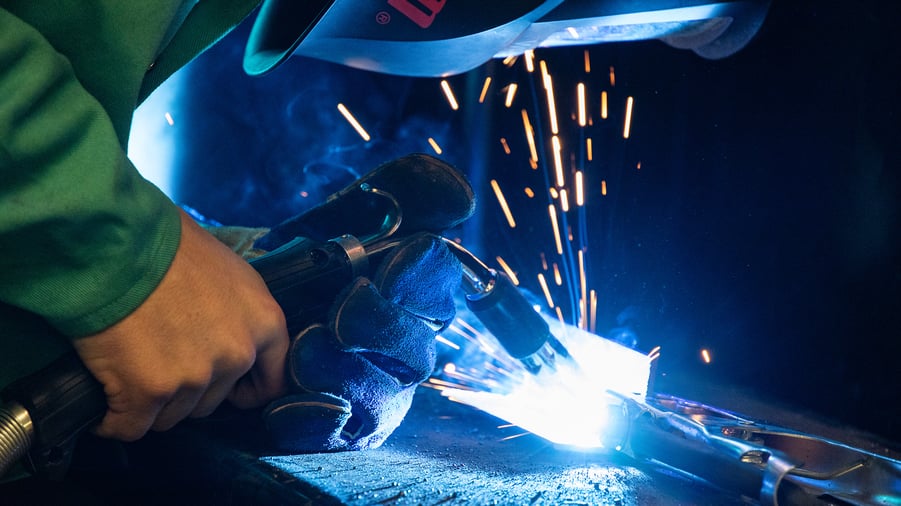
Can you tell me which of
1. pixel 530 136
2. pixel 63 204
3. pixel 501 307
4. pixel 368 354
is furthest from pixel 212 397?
pixel 530 136

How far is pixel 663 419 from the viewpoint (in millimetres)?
1310

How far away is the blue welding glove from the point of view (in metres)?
1.17

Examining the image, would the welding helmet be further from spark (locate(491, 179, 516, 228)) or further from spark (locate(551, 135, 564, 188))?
spark (locate(491, 179, 516, 228))

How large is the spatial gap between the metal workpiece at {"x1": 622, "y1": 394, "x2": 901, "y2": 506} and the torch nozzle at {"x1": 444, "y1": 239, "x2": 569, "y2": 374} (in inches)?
11.3

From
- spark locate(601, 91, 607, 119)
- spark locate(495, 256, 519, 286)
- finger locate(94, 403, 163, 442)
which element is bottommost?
finger locate(94, 403, 163, 442)

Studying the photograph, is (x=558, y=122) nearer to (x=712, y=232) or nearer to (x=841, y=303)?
(x=712, y=232)

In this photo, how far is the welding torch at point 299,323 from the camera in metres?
0.92

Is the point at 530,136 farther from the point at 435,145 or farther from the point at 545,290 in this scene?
the point at 545,290

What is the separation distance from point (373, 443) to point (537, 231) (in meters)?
0.94

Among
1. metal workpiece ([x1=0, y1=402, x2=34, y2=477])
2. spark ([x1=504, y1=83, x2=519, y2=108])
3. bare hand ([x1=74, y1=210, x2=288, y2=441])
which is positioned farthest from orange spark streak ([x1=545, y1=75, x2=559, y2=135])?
metal workpiece ([x1=0, y1=402, x2=34, y2=477])

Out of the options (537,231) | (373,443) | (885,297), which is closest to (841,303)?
(885,297)

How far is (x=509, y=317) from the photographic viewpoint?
1431 millimetres

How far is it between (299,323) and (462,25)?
731mm

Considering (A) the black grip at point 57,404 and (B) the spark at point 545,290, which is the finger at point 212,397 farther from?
(B) the spark at point 545,290
